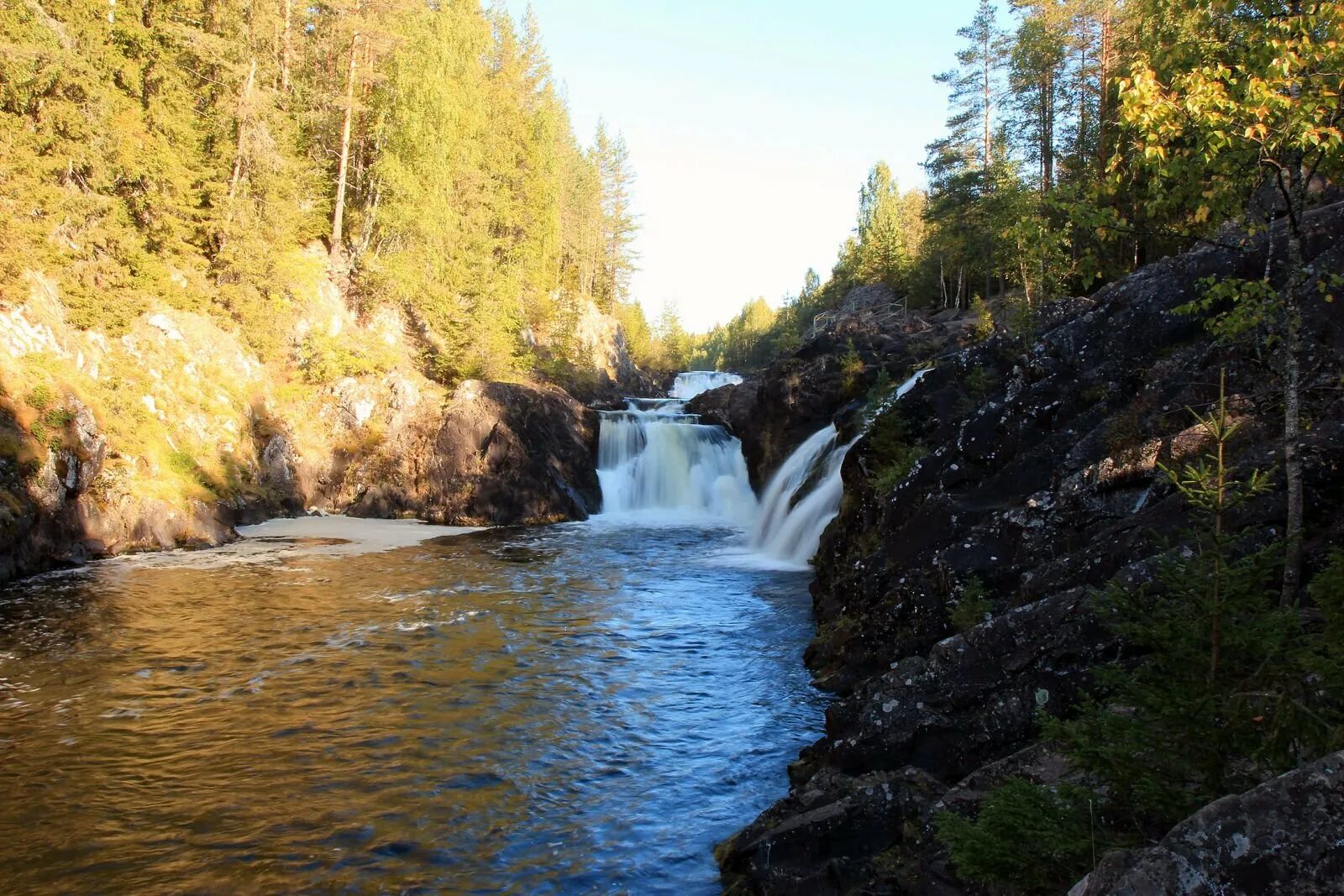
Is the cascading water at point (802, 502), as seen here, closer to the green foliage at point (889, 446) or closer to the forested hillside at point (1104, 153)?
the green foliage at point (889, 446)

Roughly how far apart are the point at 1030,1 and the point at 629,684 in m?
42.6

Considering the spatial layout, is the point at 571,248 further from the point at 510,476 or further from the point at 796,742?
the point at 796,742

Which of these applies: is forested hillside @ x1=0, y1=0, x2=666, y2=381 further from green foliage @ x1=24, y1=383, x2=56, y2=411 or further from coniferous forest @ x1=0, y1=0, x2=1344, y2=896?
green foliage @ x1=24, y1=383, x2=56, y2=411

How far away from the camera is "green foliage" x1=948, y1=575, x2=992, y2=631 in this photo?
8992 mm


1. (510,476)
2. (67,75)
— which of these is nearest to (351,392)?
(510,476)

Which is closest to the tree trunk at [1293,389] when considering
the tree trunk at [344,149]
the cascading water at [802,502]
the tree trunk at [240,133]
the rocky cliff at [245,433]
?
the cascading water at [802,502]

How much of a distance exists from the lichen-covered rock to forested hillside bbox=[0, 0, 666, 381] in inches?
983

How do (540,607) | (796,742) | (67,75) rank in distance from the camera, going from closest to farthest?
(796,742) < (540,607) < (67,75)

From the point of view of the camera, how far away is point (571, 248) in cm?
6512

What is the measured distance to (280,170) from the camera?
2808 centimetres

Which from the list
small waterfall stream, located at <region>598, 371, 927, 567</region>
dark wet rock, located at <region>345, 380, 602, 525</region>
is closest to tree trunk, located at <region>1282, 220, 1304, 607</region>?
small waterfall stream, located at <region>598, 371, 927, 567</region>

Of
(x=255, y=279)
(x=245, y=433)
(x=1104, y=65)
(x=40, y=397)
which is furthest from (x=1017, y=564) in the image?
(x=1104, y=65)

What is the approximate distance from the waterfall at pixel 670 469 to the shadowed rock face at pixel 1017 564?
1792 centimetres

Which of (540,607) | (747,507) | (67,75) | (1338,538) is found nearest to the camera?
(1338,538)
